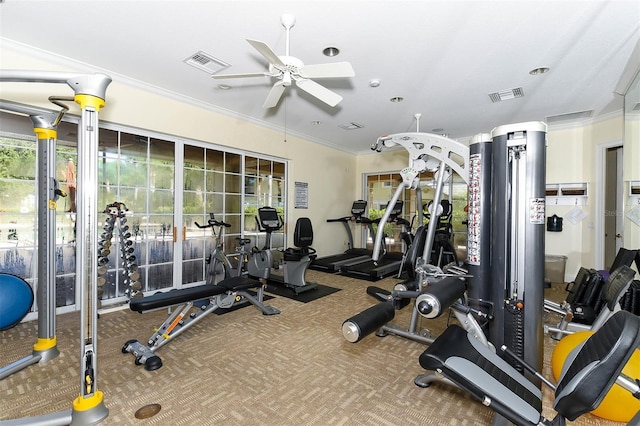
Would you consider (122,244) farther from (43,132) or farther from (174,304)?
(43,132)

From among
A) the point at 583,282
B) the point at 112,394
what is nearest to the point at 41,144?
the point at 112,394

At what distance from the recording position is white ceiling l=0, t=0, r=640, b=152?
2395 millimetres

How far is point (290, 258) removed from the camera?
15.3 feet

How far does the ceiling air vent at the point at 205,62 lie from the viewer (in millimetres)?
3176

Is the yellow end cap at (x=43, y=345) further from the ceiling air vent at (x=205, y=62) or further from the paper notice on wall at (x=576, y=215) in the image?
the paper notice on wall at (x=576, y=215)

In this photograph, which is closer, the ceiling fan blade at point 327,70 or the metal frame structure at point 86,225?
the metal frame structure at point 86,225

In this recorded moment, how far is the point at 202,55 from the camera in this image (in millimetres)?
3156

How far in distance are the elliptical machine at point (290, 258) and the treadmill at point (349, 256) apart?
1181 millimetres

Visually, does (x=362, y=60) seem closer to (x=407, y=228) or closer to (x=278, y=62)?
(x=278, y=62)

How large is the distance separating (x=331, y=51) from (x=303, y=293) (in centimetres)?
318

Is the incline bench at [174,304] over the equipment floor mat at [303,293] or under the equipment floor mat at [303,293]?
over

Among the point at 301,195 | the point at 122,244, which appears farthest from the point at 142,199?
the point at 301,195

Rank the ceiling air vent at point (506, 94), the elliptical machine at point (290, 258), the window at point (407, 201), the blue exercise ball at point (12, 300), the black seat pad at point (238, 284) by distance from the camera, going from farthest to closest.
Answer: the window at point (407, 201) < the elliptical machine at point (290, 258) < the ceiling air vent at point (506, 94) < the black seat pad at point (238, 284) < the blue exercise ball at point (12, 300)

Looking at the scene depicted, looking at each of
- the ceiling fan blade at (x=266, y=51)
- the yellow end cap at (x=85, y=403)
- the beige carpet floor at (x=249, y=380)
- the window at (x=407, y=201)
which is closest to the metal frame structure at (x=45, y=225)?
the beige carpet floor at (x=249, y=380)
